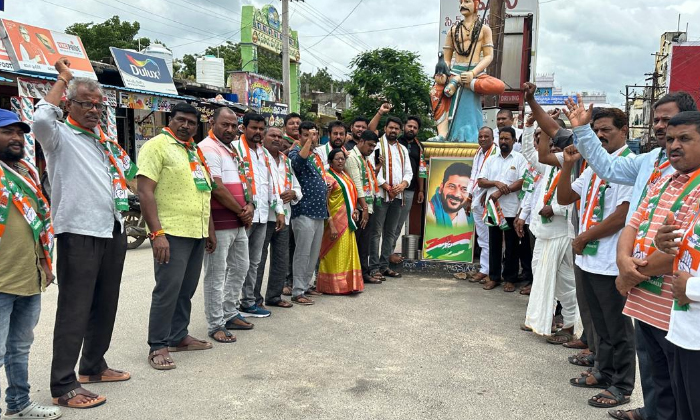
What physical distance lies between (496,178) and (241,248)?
346cm

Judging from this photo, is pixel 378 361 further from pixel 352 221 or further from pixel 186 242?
pixel 352 221

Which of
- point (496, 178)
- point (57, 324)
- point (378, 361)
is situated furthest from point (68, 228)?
point (496, 178)

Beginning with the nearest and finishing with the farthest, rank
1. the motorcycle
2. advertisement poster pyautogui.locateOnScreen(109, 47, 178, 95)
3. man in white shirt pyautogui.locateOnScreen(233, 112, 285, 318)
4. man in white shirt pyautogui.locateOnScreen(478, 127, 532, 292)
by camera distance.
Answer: man in white shirt pyautogui.locateOnScreen(233, 112, 285, 318) < man in white shirt pyautogui.locateOnScreen(478, 127, 532, 292) < the motorcycle < advertisement poster pyautogui.locateOnScreen(109, 47, 178, 95)

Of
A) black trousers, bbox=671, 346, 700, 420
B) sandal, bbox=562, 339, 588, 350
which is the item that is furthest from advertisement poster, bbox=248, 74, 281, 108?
black trousers, bbox=671, 346, 700, 420

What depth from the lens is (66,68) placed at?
3.33 metres

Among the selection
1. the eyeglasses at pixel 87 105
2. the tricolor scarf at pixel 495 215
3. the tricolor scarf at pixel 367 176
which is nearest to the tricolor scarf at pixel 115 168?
the eyeglasses at pixel 87 105

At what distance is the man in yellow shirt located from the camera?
3.89 metres

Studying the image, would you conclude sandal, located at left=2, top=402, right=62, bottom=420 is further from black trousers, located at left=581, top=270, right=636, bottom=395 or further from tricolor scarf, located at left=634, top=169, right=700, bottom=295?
black trousers, located at left=581, top=270, right=636, bottom=395

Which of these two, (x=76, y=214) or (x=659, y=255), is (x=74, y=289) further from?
(x=659, y=255)

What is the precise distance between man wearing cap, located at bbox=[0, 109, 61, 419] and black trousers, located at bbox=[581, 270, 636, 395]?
3364 mm

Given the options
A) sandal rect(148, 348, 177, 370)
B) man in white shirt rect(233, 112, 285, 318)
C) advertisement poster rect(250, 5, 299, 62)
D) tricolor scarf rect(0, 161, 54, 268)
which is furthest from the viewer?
advertisement poster rect(250, 5, 299, 62)

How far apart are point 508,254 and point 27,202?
17.9 ft

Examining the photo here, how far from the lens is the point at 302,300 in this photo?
6.00 metres

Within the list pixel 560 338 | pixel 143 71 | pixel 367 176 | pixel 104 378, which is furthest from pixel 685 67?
pixel 104 378
